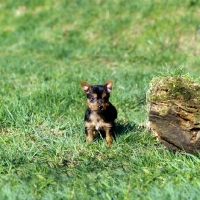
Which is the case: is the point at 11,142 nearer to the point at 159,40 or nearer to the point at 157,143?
the point at 157,143

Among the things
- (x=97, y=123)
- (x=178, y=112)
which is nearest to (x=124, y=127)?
(x=97, y=123)

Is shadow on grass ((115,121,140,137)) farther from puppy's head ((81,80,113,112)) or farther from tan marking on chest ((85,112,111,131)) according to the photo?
puppy's head ((81,80,113,112))

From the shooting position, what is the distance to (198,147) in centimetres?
618

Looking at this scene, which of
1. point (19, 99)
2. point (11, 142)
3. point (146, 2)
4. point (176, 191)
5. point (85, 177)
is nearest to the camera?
point (176, 191)

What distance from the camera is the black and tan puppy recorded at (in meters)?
6.73

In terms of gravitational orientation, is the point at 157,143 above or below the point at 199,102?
below

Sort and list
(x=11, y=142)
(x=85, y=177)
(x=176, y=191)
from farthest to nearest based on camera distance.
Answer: (x=11, y=142), (x=85, y=177), (x=176, y=191)

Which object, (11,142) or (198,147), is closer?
(198,147)

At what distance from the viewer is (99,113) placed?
272 inches

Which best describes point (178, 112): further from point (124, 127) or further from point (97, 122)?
point (124, 127)

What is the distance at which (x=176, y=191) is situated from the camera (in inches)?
198

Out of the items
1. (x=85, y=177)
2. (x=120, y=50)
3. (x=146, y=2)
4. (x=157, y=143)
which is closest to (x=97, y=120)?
(x=157, y=143)

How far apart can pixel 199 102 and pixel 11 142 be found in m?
2.39

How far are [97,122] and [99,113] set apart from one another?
0.12 m
